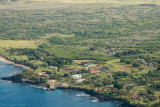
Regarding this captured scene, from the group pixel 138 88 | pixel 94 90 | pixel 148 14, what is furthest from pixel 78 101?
pixel 148 14

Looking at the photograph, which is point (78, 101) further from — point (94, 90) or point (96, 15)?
point (96, 15)

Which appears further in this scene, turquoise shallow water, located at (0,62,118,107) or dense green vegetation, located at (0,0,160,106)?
dense green vegetation, located at (0,0,160,106)

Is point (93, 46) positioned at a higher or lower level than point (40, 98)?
higher

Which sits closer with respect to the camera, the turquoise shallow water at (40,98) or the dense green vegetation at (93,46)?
the turquoise shallow water at (40,98)

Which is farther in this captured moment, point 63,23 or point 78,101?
point 63,23

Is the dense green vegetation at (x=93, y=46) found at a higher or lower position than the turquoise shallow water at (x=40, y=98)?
higher

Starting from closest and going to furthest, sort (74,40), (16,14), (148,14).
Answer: (74,40) → (148,14) → (16,14)

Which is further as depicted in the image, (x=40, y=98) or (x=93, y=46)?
(x=93, y=46)

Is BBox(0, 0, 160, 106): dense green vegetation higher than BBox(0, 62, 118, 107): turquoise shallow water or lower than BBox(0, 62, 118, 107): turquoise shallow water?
higher
